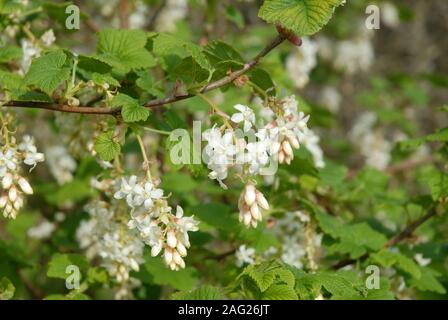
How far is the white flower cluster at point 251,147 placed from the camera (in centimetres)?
226

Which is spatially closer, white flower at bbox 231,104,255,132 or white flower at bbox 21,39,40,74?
white flower at bbox 231,104,255,132

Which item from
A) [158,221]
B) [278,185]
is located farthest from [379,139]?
[158,221]

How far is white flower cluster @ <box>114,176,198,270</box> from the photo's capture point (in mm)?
2287

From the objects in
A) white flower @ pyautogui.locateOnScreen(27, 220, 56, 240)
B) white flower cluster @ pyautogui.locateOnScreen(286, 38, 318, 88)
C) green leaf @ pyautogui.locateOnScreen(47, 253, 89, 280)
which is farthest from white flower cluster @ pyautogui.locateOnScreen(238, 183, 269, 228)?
white flower @ pyautogui.locateOnScreen(27, 220, 56, 240)

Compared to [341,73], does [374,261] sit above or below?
below

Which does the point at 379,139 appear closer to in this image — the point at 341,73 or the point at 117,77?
the point at 341,73

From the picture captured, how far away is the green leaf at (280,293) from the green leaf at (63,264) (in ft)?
3.39

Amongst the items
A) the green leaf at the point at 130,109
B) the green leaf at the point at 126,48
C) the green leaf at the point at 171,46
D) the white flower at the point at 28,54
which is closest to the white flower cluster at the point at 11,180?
the green leaf at the point at 130,109

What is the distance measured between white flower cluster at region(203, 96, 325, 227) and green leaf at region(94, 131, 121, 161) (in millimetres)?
337

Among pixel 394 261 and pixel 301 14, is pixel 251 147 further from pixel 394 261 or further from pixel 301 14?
pixel 394 261

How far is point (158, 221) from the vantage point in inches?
91.5

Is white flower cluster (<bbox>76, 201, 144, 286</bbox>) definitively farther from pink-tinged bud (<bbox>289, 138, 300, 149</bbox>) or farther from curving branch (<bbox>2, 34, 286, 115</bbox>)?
pink-tinged bud (<bbox>289, 138, 300, 149</bbox>)

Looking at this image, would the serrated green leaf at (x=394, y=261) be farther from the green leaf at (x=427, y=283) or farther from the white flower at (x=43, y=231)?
the white flower at (x=43, y=231)
